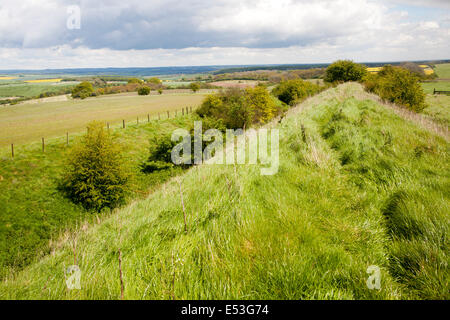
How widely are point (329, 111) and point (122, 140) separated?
26126 mm

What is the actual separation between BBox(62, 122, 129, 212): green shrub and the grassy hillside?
57.5 feet

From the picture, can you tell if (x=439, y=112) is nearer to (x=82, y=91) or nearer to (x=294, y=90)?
→ (x=294, y=90)

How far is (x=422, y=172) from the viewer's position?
4.23 meters

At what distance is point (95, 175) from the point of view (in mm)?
18750

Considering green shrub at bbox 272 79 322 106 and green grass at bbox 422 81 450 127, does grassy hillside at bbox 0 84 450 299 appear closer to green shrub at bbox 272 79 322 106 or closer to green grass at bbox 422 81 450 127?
green grass at bbox 422 81 450 127

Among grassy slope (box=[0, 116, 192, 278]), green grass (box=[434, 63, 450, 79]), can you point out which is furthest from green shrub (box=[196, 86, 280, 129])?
Result: green grass (box=[434, 63, 450, 79])

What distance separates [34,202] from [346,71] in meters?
86.8

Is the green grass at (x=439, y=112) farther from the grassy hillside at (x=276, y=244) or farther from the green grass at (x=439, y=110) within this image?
the grassy hillside at (x=276, y=244)

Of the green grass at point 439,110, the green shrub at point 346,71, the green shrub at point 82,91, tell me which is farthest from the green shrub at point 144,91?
the green grass at point 439,110

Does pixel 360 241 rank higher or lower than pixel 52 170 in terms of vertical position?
higher

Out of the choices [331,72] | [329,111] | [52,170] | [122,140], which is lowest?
[52,170]

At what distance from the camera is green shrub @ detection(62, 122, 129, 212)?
18.3 m
